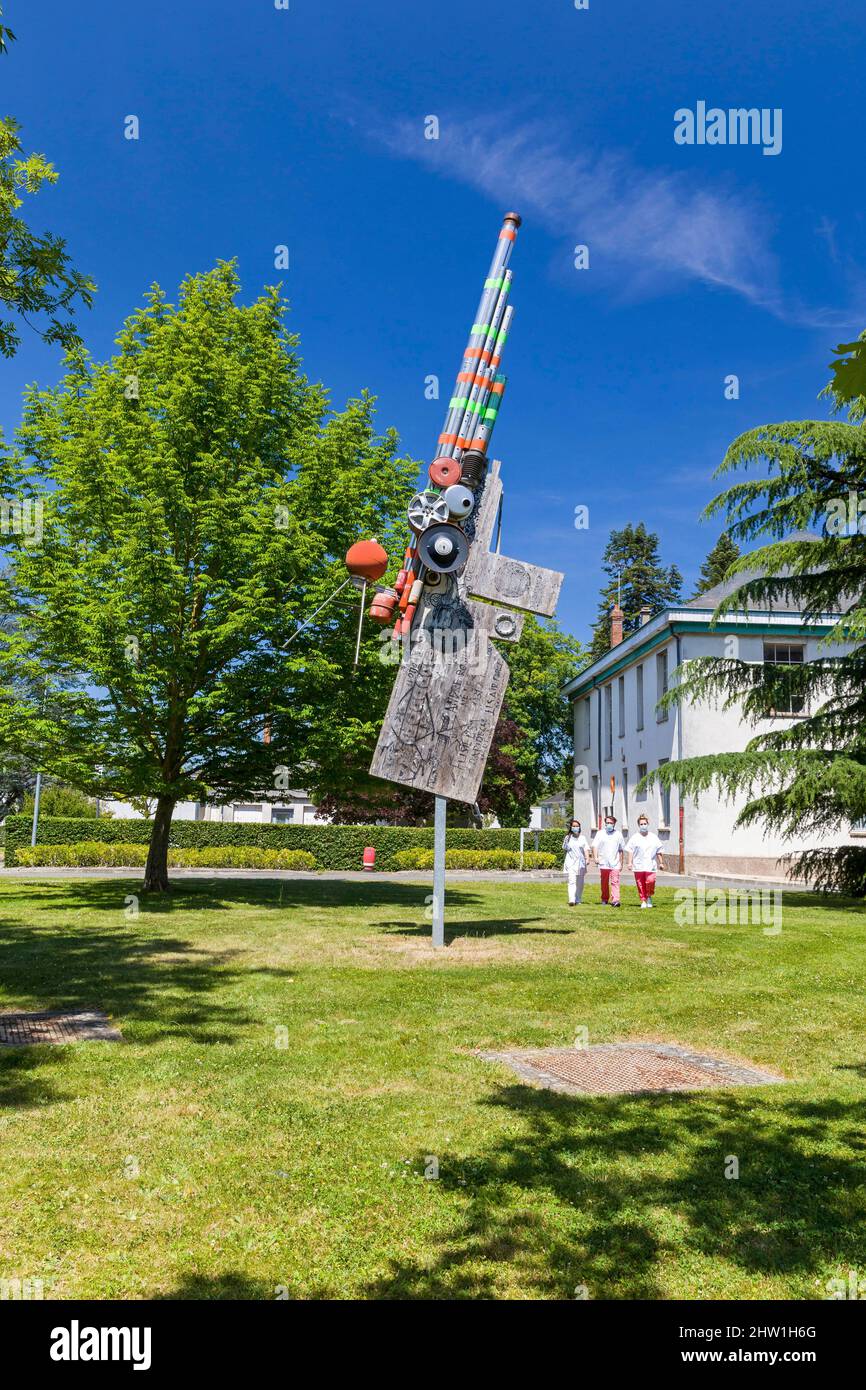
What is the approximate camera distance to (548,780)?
52781 mm

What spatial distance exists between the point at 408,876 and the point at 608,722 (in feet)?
41.1

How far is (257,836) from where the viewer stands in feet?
123

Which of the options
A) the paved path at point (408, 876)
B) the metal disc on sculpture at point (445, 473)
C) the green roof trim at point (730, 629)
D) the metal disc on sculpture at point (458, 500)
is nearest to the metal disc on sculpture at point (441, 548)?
the metal disc on sculpture at point (458, 500)

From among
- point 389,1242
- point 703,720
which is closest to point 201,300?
point 703,720

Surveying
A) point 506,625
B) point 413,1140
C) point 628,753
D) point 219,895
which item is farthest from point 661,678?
point 413,1140

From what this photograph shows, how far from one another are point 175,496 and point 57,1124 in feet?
46.2

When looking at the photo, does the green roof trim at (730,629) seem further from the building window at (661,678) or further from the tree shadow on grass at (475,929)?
the tree shadow on grass at (475,929)

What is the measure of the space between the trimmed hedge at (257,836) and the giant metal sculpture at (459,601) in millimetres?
22823

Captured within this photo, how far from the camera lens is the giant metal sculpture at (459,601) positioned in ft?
42.7

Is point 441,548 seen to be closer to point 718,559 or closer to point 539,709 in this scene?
point 539,709

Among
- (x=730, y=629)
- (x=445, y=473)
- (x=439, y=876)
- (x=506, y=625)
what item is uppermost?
(x=730, y=629)

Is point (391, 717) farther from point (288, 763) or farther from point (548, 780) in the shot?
point (548, 780)

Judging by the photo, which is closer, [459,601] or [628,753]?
[459,601]

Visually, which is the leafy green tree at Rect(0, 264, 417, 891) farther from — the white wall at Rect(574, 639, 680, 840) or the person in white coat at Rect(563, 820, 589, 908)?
the white wall at Rect(574, 639, 680, 840)
